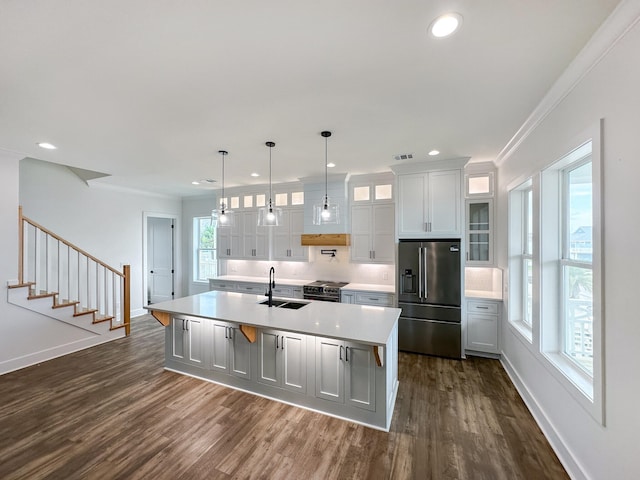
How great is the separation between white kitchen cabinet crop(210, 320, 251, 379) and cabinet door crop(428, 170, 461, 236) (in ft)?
9.94

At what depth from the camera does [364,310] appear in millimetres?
3086

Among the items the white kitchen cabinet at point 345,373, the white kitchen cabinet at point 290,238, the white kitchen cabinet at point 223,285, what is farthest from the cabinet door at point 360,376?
the white kitchen cabinet at point 223,285

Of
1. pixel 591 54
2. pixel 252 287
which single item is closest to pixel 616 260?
pixel 591 54

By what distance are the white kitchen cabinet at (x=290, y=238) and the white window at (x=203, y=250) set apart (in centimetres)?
226

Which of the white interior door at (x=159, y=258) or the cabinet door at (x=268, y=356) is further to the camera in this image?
the white interior door at (x=159, y=258)

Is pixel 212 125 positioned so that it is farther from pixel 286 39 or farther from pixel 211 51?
pixel 286 39

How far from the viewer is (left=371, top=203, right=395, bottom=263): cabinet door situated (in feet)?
15.4

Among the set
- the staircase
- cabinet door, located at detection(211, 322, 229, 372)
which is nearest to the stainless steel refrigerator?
cabinet door, located at detection(211, 322, 229, 372)

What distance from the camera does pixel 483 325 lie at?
3.90 meters

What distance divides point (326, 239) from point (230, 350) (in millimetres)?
2552

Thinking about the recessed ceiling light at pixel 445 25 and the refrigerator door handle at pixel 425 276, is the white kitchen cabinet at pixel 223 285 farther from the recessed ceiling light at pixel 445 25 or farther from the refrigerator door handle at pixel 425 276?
the recessed ceiling light at pixel 445 25

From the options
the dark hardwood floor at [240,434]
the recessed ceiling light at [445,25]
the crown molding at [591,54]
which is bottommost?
the dark hardwood floor at [240,434]

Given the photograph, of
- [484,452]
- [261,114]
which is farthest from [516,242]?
[261,114]

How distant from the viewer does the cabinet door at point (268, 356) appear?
285 cm
